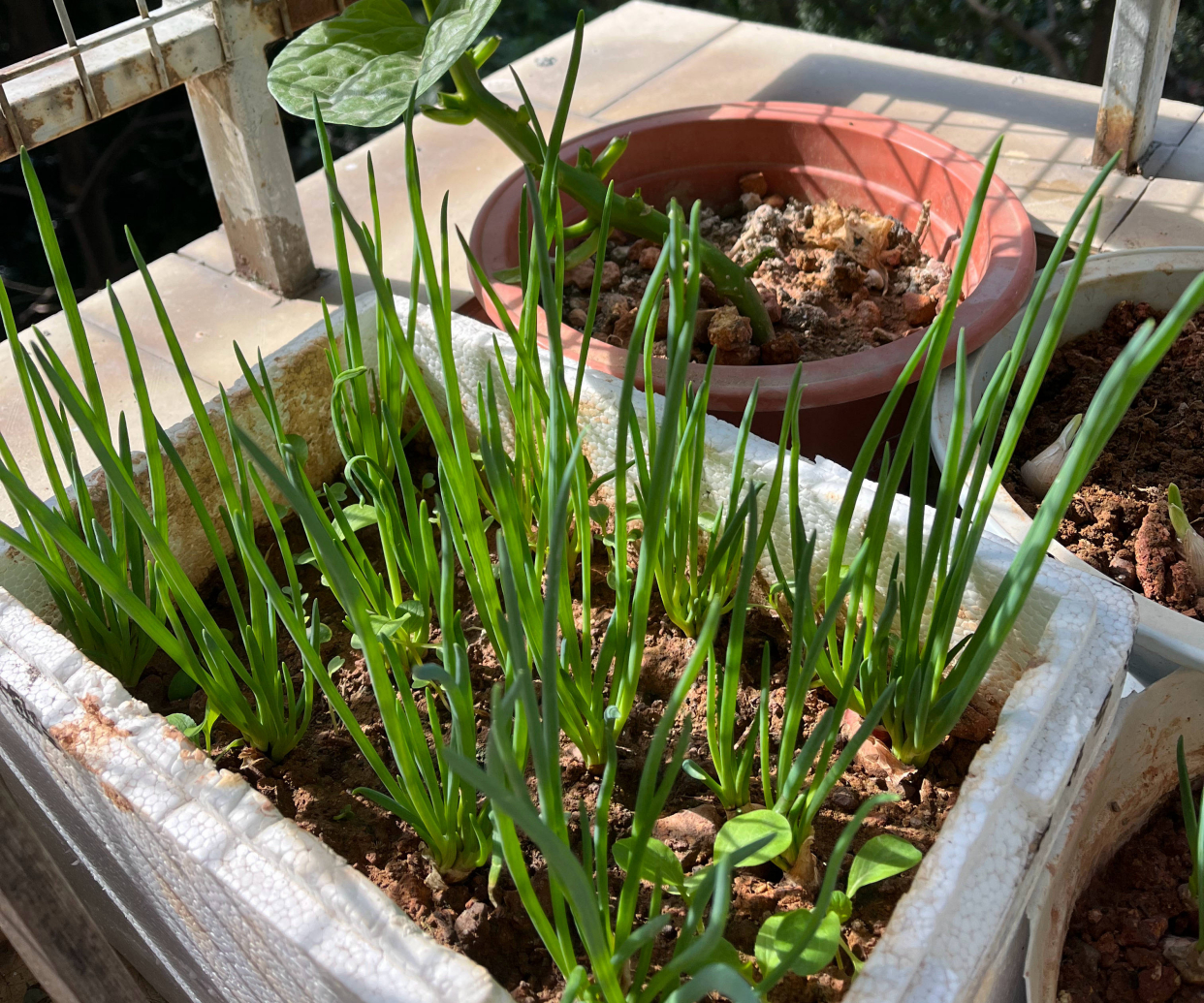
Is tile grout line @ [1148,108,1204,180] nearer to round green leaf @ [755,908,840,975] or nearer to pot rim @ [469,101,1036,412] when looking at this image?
pot rim @ [469,101,1036,412]

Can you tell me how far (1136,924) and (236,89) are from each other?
1129 millimetres

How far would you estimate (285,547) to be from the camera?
0.60 metres

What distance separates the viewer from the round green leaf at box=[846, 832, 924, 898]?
20.6 inches

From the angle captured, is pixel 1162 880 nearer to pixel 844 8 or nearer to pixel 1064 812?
pixel 1064 812

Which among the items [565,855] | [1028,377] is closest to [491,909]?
[565,855]

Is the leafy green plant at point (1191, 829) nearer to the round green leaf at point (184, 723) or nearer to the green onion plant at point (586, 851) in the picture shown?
the green onion plant at point (586, 851)

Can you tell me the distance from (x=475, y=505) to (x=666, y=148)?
0.84 metres

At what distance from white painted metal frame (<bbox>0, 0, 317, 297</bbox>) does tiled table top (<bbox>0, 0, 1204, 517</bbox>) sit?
0.08 meters

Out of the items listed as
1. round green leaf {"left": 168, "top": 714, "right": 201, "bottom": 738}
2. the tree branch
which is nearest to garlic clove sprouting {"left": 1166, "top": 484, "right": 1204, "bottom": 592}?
round green leaf {"left": 168, "top": 714, "right": 201, "bottom": 738}

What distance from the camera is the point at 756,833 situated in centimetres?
52

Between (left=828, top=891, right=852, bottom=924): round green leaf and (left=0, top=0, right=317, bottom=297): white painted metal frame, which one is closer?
(left=828, top=891, right=852, bottom=924): round green leaf

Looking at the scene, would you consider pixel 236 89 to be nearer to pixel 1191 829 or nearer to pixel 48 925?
pixel 48 925

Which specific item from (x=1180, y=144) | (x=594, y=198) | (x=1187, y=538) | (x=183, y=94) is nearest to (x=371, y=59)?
(x=594, y=198)

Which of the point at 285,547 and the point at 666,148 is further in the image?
the point at 666,148
